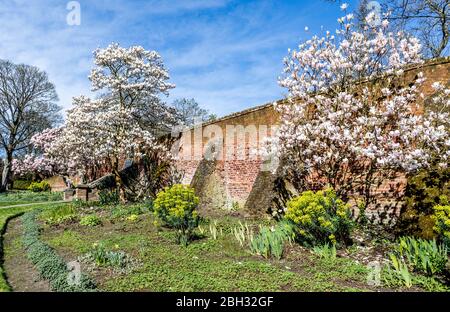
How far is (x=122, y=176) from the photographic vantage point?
18734mm

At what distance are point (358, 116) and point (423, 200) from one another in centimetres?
273

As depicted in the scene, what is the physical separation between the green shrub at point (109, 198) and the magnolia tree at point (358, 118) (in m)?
9.25

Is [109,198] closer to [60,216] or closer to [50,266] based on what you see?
[60,216]

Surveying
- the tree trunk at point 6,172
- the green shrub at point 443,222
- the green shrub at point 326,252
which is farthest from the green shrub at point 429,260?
the tree trunk at point 6,172

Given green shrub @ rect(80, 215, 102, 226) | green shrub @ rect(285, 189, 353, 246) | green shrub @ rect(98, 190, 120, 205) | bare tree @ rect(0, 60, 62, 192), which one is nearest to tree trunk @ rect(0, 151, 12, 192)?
bare tree @ rect(0, 60, 62, 192)

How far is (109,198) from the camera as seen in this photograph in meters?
16.1

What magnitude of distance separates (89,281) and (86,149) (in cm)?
1315

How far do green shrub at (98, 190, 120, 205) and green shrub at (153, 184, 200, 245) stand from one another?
8.31 m

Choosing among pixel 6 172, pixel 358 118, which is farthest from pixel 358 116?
pixel 6 172

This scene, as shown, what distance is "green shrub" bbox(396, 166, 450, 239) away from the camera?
6762 mm

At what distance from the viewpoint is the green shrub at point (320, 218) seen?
6801 millimetres

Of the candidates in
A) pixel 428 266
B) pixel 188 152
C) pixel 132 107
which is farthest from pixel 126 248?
pixel 132 107

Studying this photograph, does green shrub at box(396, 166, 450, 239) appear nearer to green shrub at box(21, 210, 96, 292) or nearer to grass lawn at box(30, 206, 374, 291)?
grass lawn at box(30, 206, 374, 291)

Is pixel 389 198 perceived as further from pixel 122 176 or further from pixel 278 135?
pixel 122 176
